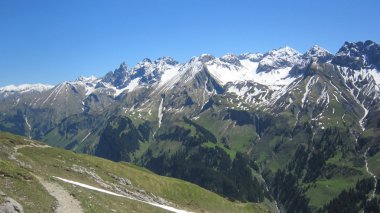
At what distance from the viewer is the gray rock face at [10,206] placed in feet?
134

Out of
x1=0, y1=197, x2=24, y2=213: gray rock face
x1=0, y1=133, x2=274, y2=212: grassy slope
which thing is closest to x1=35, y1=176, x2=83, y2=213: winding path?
x1=0, y1=133, x2=274, y2=212: grassy slope

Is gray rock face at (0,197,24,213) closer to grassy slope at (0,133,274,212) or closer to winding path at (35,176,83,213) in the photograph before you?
grassy slope at (0,133,274,212)

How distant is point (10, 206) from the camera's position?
137ft

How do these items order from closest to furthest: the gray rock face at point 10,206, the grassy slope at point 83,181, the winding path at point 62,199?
the gray rock face at point 10,206 < the winding path at point 62,199 < the grassy slope at point 83,181

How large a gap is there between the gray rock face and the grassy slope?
1.47 metres

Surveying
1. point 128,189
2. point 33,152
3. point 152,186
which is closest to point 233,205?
point 152,186

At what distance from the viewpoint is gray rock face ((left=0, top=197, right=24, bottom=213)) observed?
4075 centimetres

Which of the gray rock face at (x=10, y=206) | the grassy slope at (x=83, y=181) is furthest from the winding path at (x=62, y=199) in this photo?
the gray rock face at (x=10, y=206)

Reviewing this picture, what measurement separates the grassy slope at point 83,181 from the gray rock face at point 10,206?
1.47 meters

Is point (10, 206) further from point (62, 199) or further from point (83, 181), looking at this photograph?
point (83, 181)

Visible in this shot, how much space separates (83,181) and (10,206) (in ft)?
148

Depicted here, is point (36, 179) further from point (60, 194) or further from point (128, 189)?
point (128, 189)

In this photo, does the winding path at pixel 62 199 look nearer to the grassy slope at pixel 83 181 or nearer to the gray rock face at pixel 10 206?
the grassy slope at pixel 83 181

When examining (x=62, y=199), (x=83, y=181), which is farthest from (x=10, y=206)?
(x=83, y=181)
